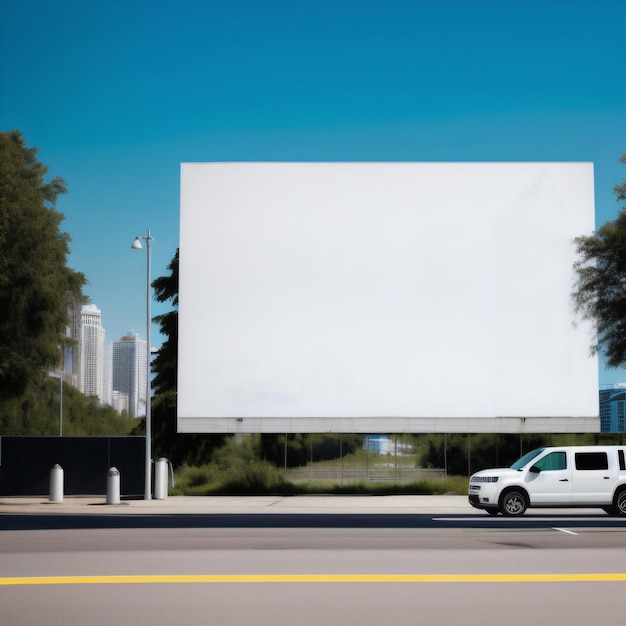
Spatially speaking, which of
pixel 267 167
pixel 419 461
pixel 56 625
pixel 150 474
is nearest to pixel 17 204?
pixel 267 167

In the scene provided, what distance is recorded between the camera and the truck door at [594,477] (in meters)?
24.9

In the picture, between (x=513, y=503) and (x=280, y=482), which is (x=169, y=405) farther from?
(x=513, y=503)

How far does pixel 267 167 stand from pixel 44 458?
14337mm

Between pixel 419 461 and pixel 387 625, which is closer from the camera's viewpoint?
pixel 387 625

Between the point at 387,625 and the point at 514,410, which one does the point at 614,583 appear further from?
the point at 514,410

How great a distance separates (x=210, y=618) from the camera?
380 inches

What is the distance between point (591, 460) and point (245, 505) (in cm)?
1021

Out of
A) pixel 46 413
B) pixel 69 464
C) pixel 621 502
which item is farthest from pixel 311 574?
pixel 46 413

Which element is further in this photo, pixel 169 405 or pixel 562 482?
pixel 169 405

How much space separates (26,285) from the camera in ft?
134

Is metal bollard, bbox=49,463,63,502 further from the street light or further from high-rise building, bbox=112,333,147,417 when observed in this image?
high-rise building, bbox=112,333,147,417

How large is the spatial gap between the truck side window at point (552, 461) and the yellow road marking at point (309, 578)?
12.5 m

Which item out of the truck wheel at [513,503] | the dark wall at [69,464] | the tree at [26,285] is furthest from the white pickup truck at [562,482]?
the tree at [26,285]

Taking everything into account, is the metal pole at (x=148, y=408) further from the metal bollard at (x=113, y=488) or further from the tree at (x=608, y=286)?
the tree at (x=608, y=286)
